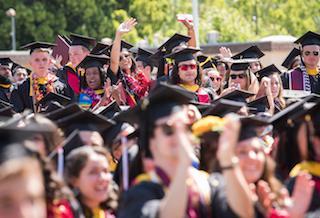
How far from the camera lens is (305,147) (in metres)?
6.04

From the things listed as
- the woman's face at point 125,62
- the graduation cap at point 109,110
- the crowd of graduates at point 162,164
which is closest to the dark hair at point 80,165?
the crowd of graduates at point 162,164

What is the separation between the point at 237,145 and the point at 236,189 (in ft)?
1.99

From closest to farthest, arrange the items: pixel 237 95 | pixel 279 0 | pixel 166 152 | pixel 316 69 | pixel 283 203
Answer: pixel 166 152 → pixel 283 203 → pixel 237 95 → pixel 316 69 → pixel 279 0

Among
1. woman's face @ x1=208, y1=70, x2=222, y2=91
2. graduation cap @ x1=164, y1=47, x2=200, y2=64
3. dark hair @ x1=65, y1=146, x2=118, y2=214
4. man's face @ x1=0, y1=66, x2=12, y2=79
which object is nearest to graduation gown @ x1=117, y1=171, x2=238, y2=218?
dark hair @ x1=65, y1=146, x2=118, y2=214

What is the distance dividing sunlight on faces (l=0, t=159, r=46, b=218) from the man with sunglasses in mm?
8800

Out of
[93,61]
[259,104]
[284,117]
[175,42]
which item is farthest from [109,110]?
[175,42]

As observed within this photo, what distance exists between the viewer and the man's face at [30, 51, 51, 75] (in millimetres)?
11312

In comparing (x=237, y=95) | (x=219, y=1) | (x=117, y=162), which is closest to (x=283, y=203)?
(x=117, y=162)

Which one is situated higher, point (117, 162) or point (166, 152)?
point (166, 152)

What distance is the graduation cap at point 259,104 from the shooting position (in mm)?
10180

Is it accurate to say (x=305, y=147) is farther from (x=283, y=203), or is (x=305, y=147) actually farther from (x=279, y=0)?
(x=279, y=0)

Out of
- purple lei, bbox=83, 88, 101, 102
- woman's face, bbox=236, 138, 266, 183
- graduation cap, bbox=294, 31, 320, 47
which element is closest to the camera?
woman's face, bbox=236, 138, 266, 183

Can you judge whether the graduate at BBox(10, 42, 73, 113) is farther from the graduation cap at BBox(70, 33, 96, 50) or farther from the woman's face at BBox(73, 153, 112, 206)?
the woman's face at BBox(73, 153, 112, 206)

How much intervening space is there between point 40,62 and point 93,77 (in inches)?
24.0
